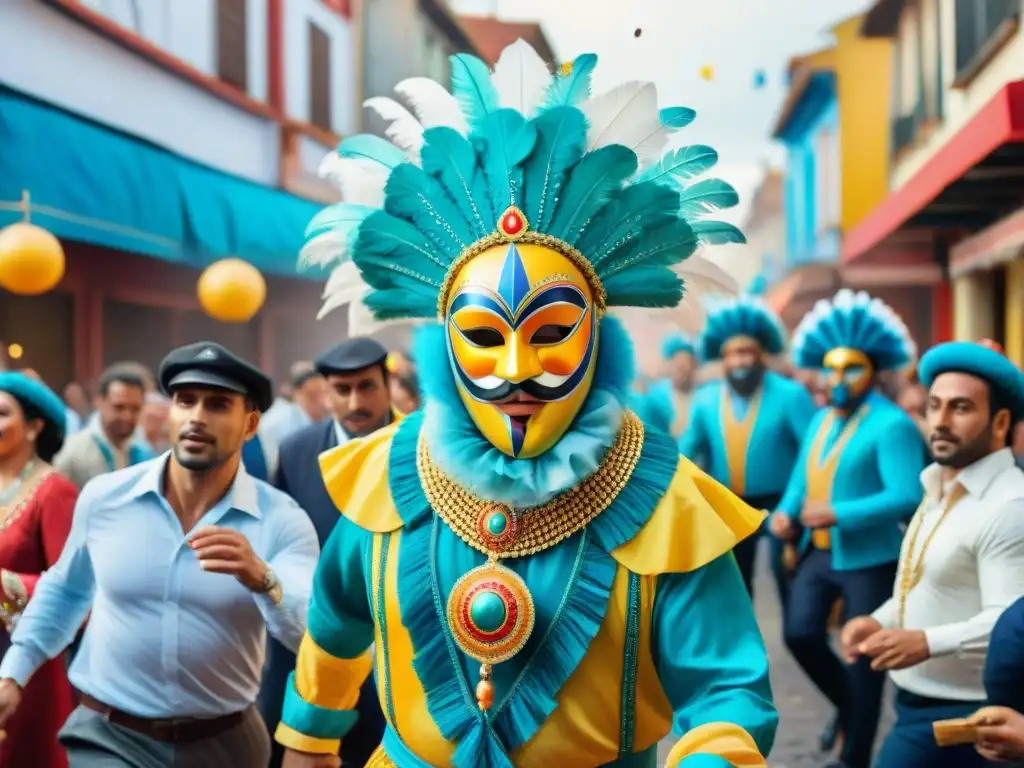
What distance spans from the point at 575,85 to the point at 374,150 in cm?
50

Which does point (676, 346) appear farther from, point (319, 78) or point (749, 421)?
point (319, 78)

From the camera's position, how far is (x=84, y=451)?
269 inches

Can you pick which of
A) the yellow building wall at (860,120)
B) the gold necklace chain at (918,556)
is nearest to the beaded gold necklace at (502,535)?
the gold necklace chain at (918,556)

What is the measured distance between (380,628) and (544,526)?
0.45 meters

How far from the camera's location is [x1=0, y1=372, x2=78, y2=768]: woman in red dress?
4.30m

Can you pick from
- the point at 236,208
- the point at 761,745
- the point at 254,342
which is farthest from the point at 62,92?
the point at 761,745

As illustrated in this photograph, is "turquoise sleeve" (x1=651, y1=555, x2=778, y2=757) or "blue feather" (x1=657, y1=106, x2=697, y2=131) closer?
"turquoise sleeve" (x1=651, y1=555, x2=778, y2=757)

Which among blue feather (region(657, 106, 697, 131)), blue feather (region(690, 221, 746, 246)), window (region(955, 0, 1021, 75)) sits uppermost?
window (region(955, 0, 1021, 75))

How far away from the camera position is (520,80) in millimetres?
2949

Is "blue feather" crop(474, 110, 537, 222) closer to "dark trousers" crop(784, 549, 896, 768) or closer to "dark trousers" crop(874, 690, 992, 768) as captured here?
"dark trousers" crop(874, 690, 992, 768)

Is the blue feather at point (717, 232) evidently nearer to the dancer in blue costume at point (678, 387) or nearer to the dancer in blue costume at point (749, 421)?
the dancer in blue costume at point (749, 421)

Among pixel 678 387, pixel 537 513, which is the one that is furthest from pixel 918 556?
pixel 678 387

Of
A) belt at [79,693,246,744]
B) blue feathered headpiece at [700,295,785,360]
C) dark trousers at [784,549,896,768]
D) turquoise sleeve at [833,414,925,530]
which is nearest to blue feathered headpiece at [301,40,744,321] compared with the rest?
belt at [79,693,246,744]

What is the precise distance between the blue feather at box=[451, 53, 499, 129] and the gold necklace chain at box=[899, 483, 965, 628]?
2.16 meters
